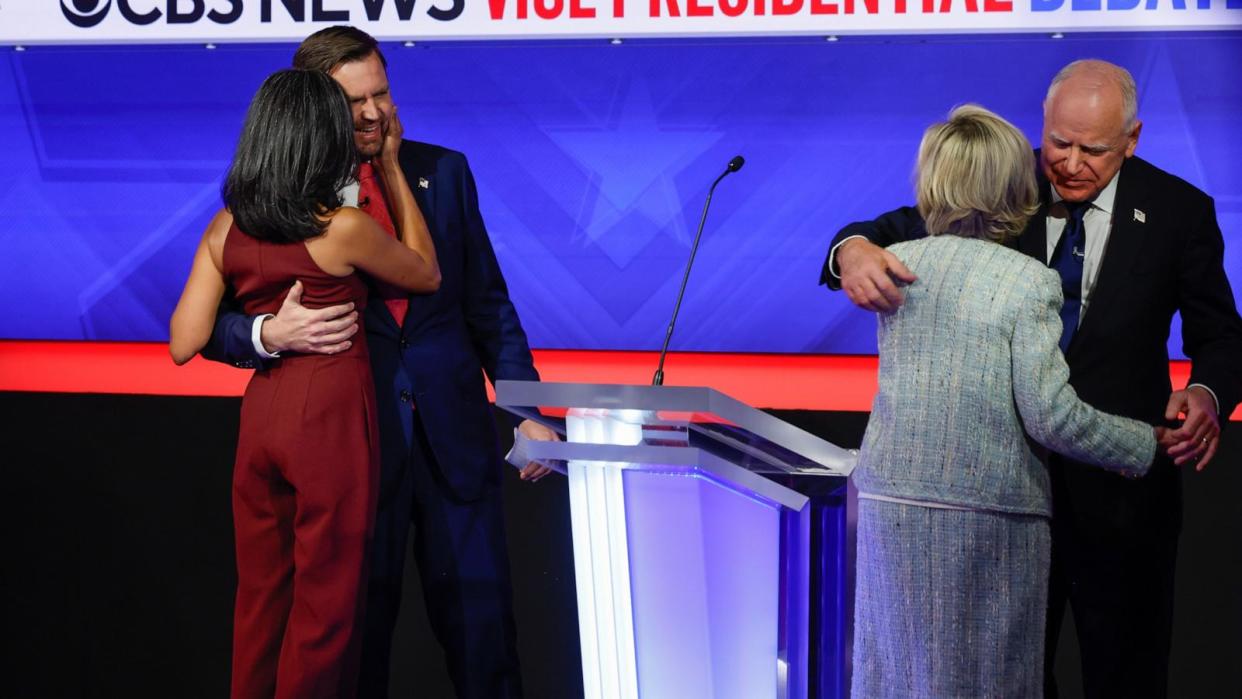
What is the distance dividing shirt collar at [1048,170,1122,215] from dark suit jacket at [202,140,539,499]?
1.13m

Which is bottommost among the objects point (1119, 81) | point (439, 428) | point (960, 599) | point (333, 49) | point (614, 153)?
point (960, 599)

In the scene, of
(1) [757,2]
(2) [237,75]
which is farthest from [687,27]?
(2) [237,75]

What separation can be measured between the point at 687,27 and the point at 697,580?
206 cm

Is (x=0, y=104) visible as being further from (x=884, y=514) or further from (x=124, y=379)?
(x=884, y=514)

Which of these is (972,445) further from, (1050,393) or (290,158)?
(290,158)

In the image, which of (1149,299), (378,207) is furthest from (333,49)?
(1149,299)

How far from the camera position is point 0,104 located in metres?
3.91

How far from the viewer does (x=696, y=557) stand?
2.00m

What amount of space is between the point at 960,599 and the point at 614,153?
6.61 ft

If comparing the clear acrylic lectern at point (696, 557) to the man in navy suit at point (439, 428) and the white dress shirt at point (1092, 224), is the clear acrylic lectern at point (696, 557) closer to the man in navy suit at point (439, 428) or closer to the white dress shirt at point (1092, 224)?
the man in navy suit at point (439, 428)

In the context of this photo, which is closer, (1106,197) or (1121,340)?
(1121,340)

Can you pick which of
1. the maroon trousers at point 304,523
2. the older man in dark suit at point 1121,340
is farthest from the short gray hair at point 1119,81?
the maroon trousers at point 304,523

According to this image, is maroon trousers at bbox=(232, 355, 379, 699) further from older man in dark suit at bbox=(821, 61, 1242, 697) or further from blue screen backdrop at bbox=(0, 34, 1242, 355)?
blue screen backdrop at bbox=(0, 34, 1242, 355)

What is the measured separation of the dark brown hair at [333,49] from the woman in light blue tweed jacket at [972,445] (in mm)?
1143
